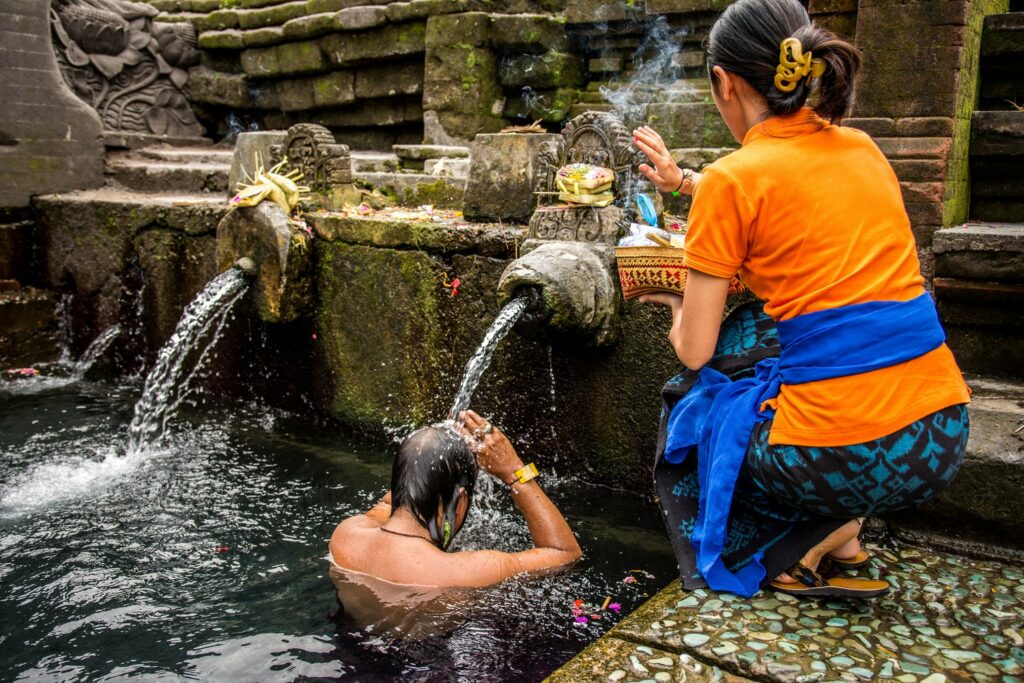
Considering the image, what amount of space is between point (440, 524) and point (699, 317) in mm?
1252

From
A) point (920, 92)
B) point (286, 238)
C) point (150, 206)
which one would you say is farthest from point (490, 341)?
point (150, 206)

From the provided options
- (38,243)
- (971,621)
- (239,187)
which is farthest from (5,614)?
(38,243)

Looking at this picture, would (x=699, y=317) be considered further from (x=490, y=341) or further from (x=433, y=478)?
(x=490, y=341)

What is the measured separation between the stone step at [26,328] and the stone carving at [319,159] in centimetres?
270

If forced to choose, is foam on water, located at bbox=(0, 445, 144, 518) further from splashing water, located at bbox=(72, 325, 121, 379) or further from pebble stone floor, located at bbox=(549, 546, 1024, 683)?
pebble stone floor, located at bbox=(549, 546, 1024, 683)

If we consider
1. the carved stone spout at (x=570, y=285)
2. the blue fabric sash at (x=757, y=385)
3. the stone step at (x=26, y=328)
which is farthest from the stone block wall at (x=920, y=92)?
the stone step at (x=26, y=328)

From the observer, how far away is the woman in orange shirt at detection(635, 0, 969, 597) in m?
2.46

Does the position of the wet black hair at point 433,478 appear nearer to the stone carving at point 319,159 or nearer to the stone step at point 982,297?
the stone step at point 982,297

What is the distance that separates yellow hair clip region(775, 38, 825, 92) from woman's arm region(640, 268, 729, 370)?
54cm

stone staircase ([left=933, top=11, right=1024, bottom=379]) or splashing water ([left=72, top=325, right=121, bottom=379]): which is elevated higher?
stone staircase ([left=933, top=11, right=1024, bottom=379])

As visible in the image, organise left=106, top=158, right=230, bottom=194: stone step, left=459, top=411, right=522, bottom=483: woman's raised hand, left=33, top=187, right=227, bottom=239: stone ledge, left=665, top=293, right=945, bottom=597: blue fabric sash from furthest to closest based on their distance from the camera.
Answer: left=106, top=158, right=230, bottom=194: stone step < left=33, top=187, right=227, bottom=239: stone ledge < left=459, top=411, right=522, bottom=483: woman's raised hand < left=665, top=293, right=945, bottom=597: blue fabric sash

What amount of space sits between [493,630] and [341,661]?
1.72 ft

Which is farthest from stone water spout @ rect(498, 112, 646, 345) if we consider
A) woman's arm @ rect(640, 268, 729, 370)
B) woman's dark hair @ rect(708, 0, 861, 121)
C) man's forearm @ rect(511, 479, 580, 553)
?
woman's dark hair @ rect(708, 0, 861, 121)

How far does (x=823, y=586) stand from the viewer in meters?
2.77
